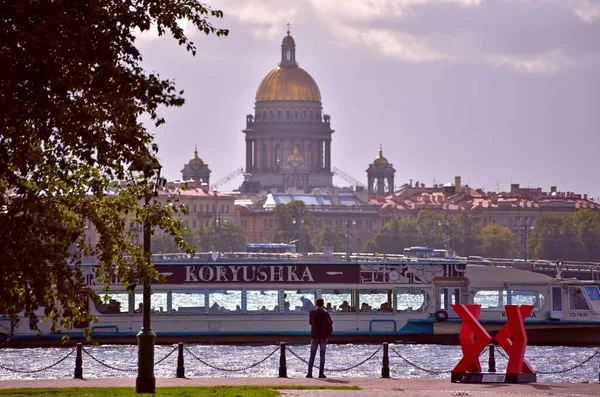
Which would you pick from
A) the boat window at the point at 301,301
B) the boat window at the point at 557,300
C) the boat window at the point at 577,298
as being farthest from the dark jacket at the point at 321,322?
the boat window at the point at 577,298

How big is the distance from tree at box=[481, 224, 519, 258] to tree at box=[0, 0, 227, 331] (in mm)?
147672

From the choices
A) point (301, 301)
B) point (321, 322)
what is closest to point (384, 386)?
point (321, 322)

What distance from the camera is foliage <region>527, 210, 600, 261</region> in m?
172

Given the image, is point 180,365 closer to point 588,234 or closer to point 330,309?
point 330,309

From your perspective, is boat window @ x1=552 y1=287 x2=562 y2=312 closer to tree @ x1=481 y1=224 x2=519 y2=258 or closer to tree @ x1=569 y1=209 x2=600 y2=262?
tree @ x1=481 y1=224 x2=519 y2=258

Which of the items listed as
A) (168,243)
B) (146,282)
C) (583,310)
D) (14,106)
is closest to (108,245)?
(146,282)

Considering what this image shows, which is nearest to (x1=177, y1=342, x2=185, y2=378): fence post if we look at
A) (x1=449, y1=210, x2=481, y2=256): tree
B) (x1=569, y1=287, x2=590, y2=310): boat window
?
(x1=569, y1=287, x2=590, y2=310): boat window

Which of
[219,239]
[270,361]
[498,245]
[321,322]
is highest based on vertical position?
[219,239]

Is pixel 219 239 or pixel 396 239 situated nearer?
pixel 219 239

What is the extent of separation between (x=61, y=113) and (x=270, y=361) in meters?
25.2

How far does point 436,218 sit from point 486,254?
753 inches

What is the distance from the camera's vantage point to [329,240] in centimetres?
19012

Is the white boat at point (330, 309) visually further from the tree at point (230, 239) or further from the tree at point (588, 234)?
the tree at point (230, 239)

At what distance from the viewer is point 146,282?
27594 mm
